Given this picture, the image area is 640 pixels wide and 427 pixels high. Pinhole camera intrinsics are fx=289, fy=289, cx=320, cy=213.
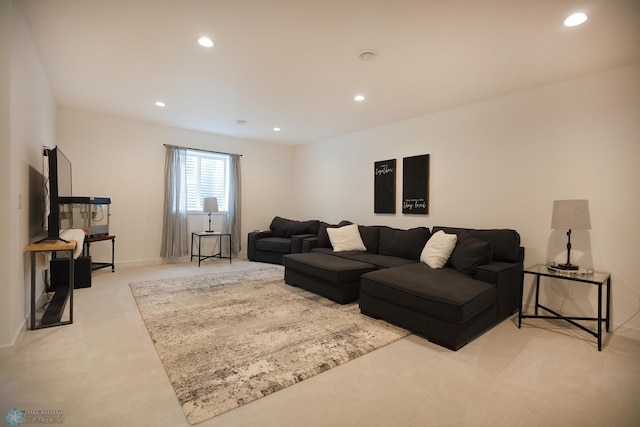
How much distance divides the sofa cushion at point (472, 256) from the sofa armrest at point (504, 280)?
0.06m

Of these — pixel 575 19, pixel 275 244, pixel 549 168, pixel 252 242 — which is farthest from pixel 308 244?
pixel 575 19

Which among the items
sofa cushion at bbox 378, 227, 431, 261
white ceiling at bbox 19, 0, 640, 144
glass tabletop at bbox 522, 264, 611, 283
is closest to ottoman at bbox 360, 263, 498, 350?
glass tabletop at bbox 522, 264, 611, 283

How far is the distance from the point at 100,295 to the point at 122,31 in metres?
2.95

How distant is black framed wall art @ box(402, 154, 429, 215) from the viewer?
14.4 ft

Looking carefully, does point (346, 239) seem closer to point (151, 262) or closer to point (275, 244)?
point (275, 244)

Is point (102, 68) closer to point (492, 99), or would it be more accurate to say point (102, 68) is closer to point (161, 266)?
point (161, 266)

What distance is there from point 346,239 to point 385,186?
3.85 feet

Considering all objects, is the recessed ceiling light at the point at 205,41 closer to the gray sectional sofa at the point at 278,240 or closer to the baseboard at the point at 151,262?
the gray sectional sofa at the point at 278,240

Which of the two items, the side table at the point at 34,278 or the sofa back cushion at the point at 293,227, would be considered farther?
the sofa back cushion at the point at 293,227

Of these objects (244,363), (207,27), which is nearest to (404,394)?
(244,363)

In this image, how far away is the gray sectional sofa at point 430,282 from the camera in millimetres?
2414

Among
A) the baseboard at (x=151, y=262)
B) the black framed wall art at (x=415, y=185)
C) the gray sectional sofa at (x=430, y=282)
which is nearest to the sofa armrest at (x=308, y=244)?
the gray sectional sofa at (x=430, y=282)

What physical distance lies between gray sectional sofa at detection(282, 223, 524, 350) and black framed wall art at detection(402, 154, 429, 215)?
547 mm

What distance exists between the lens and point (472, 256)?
9.90 feet
